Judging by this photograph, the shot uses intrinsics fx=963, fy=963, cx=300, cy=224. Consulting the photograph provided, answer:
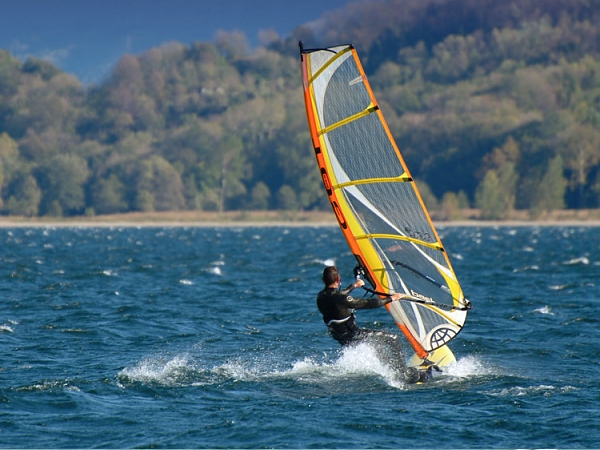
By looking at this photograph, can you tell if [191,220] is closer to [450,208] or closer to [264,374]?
[450,208]

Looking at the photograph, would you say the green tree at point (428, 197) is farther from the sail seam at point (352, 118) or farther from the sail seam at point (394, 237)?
the sail seam at point (352, 118)

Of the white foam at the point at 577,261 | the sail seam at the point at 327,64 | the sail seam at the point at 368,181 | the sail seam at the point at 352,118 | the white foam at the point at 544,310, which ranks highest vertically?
the sail seam at the point at 327,64

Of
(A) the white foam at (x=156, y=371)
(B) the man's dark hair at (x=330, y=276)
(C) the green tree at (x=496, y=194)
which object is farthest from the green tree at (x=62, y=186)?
(B) the man's dark hair at (x=330, y=276)

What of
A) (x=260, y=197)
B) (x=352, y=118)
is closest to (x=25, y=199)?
(x=260, y=197)

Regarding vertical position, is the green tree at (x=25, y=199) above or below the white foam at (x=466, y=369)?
above

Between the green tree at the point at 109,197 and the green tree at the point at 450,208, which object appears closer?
the green tree at the point at 450,208

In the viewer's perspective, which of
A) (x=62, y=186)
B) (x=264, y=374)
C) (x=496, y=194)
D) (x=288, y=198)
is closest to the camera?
(x=264, y=374)

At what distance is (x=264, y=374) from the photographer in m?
13.3

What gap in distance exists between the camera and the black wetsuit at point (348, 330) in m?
12.4

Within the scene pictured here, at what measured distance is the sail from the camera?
40.9 feet

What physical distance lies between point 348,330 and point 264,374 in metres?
1.49

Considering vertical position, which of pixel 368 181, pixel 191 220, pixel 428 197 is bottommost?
pixel 428 197

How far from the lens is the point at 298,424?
10.5m

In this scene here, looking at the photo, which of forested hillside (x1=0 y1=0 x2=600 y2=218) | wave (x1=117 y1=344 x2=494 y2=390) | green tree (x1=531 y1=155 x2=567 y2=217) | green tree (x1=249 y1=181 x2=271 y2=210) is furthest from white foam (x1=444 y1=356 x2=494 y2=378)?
A: green tree (x1=249 y1=181 x2=271 y2=210)
